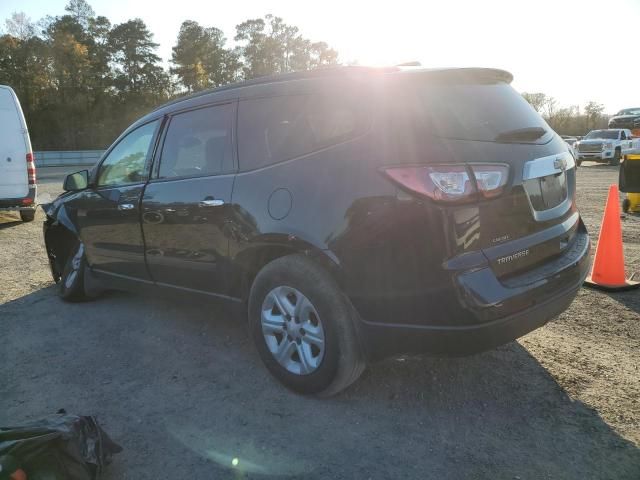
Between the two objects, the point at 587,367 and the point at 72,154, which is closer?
the point at 587,367

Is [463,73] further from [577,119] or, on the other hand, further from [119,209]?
[577,119]

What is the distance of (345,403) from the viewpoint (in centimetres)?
291

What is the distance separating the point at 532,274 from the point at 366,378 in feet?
3.86

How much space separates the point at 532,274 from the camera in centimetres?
264

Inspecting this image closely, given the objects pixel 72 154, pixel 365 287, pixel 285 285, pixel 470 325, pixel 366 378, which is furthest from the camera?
pixel 72 154

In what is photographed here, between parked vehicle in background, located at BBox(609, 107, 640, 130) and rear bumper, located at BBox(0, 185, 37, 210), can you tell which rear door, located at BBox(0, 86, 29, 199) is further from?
parked vehicle in background, located at BBox(609, 107, 640, 130)

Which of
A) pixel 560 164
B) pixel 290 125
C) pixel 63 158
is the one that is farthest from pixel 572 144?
pixel 63 158

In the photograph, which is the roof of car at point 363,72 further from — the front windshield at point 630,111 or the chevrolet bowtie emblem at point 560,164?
the front windshield at point 630,111

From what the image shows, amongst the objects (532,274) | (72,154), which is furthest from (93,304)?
(72,154)

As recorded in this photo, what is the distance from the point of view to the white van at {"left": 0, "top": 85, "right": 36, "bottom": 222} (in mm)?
9141

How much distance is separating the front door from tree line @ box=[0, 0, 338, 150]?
57970 millimetres

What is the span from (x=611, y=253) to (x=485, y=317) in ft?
9.65

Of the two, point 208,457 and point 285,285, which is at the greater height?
point 285,285

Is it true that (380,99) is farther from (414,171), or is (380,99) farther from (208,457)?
(208,457)
